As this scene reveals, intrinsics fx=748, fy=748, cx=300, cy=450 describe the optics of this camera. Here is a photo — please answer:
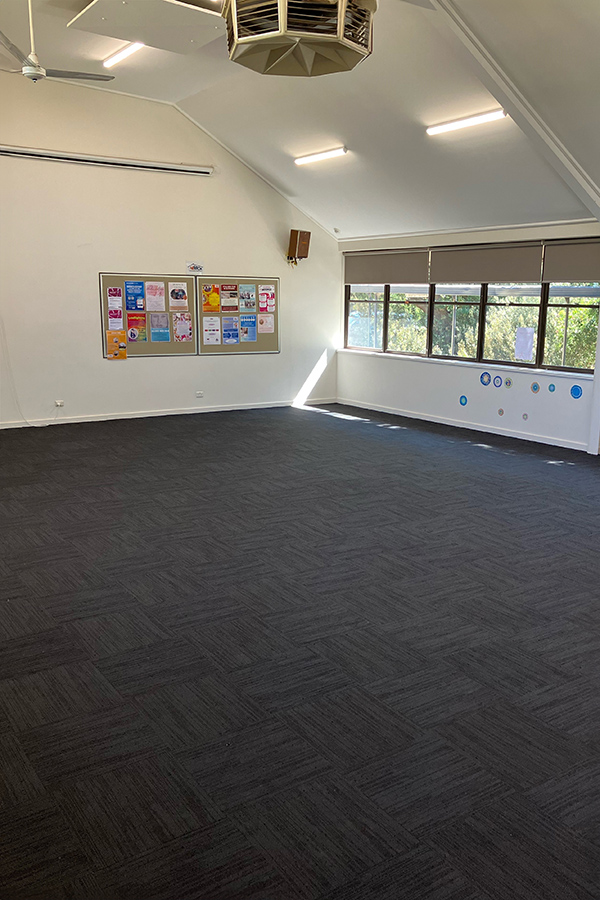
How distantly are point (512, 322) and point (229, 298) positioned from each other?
386cm

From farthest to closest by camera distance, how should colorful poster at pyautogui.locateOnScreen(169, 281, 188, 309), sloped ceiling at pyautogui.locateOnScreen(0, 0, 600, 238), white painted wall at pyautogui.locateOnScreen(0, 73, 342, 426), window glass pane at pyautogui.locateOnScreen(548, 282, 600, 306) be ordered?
colorful poster at pyautogui.locateOnScreen(169, 281, 188, 309) < white painted wall at pyautogui.locateOnScreen(0, 73, 342, 426) < window glass pane at pyautogui.locateOnScreen(548, 282, 600, 306) < sloped ceiling at pyautogui.locateOnScreen(0, 0, 600, 238)

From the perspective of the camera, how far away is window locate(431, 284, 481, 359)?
30.5 feet

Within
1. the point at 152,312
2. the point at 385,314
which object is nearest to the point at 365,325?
the point at 385,314

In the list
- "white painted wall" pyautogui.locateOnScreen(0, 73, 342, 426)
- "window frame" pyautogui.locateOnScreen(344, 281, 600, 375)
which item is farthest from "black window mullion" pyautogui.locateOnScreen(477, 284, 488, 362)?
"white painted wall" pyautogui.locateOnScreen(0, 73, 342, 426)

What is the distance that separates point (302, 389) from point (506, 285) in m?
3.54

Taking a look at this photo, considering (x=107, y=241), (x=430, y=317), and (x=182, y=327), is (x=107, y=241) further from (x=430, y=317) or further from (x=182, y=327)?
(x=430, y=317)

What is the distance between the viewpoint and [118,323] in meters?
9.56

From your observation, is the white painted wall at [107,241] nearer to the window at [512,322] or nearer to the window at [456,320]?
the window at [456,320]

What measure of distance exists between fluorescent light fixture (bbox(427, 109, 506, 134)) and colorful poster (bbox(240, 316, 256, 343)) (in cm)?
400

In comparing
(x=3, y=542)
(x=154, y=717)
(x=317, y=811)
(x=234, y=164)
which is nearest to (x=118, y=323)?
(x=234, y=164)

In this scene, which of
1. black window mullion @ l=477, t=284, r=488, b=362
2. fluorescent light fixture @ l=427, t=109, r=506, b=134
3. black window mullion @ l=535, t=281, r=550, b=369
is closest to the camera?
fluorescent light fixture @ l=427, t=109, r=506, b=134

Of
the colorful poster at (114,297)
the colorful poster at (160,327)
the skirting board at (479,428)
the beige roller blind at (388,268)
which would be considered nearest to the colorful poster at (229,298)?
the colorful poster at (160,327)

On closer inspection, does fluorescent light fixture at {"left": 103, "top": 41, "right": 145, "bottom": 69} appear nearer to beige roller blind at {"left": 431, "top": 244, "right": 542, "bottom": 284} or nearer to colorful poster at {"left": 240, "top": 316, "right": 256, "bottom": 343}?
colorful poster at {"left": 240, "top": 316, "right": 256, "bottom": 343}

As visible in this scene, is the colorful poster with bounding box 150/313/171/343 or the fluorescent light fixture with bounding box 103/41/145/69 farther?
the colorful poster with bounding box 150/313/171/343
